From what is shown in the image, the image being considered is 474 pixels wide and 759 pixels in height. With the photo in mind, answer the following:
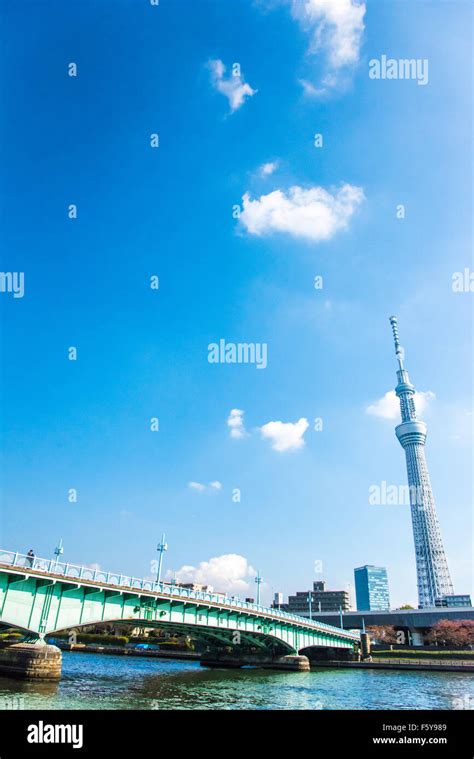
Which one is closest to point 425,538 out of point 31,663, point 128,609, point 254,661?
point 254,661

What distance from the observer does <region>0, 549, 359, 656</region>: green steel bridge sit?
33.8m

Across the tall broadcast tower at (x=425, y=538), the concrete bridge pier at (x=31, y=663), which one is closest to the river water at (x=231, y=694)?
the concrete bridge pier at (x=31, y=663)

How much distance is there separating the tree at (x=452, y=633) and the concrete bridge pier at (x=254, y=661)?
47.2 metres

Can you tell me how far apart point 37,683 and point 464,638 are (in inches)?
3727

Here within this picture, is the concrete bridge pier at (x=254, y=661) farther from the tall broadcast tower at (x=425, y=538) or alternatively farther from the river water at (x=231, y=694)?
the tall broadcast tower at (x=425, y=538)

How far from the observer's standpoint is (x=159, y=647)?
103 m

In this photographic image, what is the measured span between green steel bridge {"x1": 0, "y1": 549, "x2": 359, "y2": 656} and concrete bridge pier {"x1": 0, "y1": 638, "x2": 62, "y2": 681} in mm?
1097

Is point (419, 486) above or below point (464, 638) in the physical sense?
above

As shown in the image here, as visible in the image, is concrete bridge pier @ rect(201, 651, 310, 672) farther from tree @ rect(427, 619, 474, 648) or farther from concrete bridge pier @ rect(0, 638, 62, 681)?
tree @ rect(427, 619, 474, 648)

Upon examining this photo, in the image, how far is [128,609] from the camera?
44500 mm

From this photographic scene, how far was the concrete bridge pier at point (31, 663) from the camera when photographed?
3397 centimetres

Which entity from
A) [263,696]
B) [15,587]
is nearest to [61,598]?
Result: [15,587]

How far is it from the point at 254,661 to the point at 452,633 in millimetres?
53099
